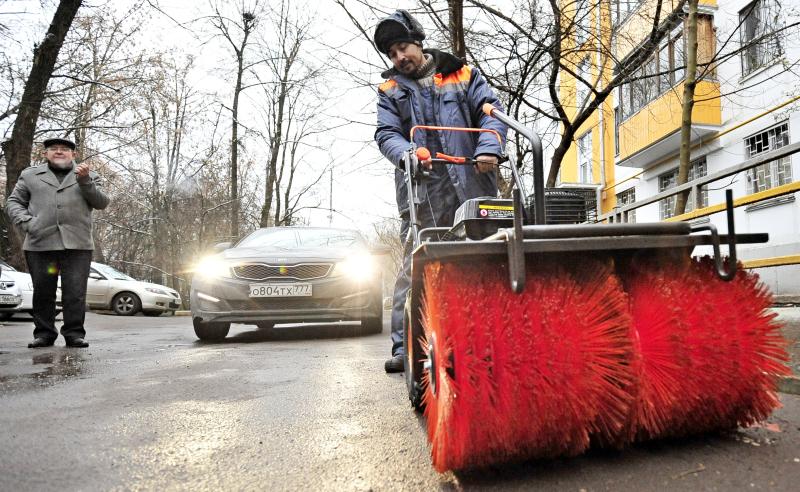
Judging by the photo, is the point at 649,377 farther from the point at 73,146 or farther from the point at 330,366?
the point at 73,146

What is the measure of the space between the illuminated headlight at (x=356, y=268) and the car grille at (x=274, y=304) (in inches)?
14.4

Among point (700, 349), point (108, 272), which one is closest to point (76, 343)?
point (700, 349)

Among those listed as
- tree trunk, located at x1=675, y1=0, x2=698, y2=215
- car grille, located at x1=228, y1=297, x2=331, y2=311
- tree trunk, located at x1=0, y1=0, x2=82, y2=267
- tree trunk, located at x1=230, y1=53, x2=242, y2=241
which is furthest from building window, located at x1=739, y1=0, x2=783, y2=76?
tree trunk, located at x1=230, y1=53, x2=242, y2=241

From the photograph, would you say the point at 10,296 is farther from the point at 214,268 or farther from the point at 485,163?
the point at 485,163

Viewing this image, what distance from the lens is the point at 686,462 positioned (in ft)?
5.69

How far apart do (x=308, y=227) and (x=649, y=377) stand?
679 cm

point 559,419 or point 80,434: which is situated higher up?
point 559,419

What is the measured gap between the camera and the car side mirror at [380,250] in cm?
701

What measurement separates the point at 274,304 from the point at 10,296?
7.92 metres

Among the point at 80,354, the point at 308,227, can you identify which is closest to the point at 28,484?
the point at 80,354

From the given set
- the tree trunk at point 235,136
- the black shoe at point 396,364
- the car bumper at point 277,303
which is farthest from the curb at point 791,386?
the tree trunk at point 235,136

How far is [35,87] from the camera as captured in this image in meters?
11.4

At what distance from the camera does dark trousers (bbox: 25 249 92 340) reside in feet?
18.3

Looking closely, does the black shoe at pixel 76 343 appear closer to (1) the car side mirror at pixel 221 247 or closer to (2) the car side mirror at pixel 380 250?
(1) the car side mirror at pixel 221 247
